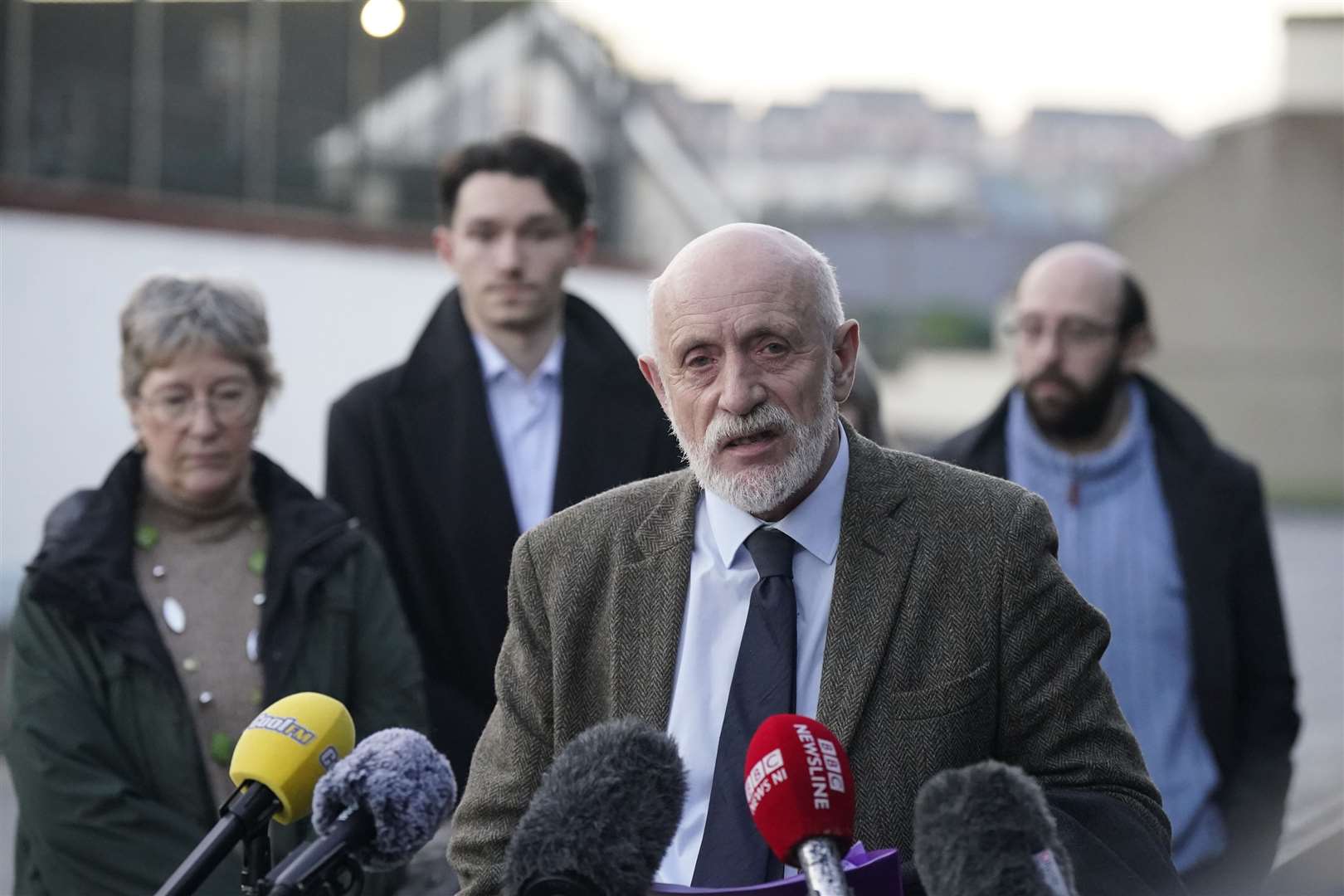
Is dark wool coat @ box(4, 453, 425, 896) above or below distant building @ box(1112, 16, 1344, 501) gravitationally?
below

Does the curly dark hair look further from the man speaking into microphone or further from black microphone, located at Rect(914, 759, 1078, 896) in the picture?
black microphone, located at Rect(914, 759, 1078, 896)

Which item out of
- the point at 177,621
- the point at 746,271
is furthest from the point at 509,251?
the point at 746,271

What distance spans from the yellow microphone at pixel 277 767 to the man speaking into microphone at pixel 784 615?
38 centimetres

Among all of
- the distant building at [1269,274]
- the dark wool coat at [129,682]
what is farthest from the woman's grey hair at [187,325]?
the distant building at [1269,274]

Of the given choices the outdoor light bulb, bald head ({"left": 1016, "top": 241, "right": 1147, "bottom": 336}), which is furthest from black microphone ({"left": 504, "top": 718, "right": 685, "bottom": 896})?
the outdoor light bulb

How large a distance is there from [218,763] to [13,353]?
37.3 ft

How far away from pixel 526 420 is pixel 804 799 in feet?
10.2

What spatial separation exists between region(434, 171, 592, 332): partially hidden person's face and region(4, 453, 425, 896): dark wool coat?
1211 mm

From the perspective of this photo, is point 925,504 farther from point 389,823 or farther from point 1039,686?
point 389,823

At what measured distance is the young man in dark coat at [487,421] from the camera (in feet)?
15.9

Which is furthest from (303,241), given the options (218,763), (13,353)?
(218,763)

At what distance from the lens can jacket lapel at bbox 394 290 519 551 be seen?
4902 millimetres

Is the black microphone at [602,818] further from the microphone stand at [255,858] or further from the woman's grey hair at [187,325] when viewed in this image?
the woman's grey hair at [187,325]

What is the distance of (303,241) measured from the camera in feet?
56.6
